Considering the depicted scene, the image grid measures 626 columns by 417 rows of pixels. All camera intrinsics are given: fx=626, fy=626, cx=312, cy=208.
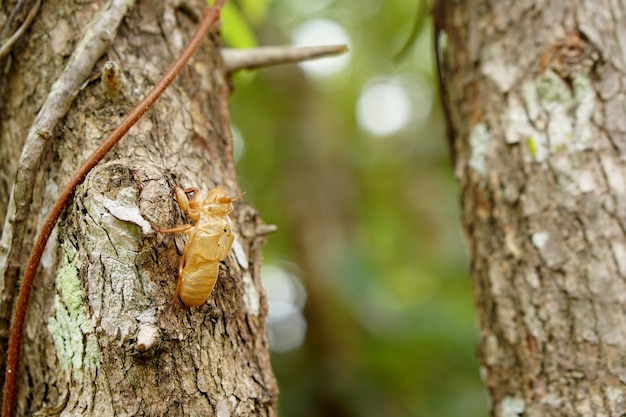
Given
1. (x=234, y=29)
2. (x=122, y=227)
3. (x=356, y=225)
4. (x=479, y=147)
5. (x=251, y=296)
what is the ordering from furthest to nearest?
1. (x=356, y=225)
2. (x=234, y=29)
3. (x=479, y=147)
4. (x=251, y=296)
5. (x=122, y=227)

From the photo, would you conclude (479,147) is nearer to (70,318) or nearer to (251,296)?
(251,296)

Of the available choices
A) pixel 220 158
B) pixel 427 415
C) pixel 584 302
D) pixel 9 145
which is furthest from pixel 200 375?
pixel 427 415

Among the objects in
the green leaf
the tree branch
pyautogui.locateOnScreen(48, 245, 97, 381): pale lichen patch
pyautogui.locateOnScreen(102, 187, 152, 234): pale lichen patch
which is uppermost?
the green leaf

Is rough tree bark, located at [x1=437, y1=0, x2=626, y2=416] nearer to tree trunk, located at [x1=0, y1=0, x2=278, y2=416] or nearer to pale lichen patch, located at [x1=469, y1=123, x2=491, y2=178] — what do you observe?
pale lichen patch, located at [x1=469, y1=123, x2=491, y2=178]

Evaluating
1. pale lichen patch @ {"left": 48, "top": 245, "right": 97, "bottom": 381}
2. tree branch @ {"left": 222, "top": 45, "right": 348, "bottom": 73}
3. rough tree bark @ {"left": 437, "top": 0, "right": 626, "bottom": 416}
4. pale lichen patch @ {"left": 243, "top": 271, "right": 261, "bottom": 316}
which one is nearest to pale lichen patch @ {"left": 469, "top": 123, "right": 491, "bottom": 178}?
rough tree bark @ {"left": 437, "top": 0, "right": 626, "bottom": 416}

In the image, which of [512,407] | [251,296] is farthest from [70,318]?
[512,407]

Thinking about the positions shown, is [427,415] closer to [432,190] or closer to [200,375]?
[432,190]

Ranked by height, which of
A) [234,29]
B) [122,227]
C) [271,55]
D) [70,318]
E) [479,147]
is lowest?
[70,318]
